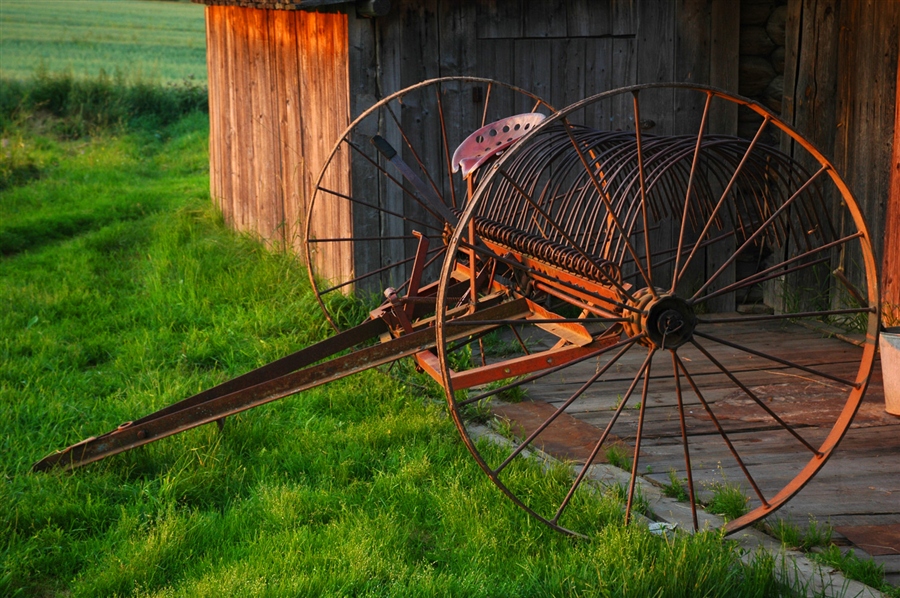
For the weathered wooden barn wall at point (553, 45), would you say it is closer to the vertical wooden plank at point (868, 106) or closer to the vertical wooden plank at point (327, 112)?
the vertical wooden plank at point (327, 112)

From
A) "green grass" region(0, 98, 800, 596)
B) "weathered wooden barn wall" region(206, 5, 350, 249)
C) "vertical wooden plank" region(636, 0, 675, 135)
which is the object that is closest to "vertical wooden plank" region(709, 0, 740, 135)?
"vertical wooden plank" region(636, 0, 675, 135)

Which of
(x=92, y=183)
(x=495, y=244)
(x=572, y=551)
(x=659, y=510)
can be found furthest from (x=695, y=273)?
(x=92, y=183)

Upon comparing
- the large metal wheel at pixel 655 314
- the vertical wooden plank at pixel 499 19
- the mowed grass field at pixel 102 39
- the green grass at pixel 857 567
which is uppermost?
the mowed grass field at pixel 102 39

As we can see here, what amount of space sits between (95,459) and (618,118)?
437 centimetres

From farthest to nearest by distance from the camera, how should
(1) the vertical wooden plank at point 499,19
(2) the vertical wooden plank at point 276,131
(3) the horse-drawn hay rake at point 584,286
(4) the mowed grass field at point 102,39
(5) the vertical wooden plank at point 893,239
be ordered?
(4) the mowed grass field at point 102,39, (2) the vertical wooden plank at point 276,131, (1) the vertical wooden plank at point 499,19, (5) the vertical wooden plank at point 893,239, (3) the horse-drawn hay rake at point 584,286

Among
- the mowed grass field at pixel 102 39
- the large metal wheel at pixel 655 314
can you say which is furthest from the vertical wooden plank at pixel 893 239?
the mowed grass field at pixel 102 39

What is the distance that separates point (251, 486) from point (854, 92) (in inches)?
186

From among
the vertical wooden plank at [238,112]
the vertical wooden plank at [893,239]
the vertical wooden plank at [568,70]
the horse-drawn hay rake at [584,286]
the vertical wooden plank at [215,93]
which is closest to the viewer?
the horse-drawn hay rake at [584,286]

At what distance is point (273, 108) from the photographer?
7754mm

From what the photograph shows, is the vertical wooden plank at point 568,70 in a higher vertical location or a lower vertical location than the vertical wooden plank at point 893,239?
higher

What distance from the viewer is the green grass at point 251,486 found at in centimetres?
329

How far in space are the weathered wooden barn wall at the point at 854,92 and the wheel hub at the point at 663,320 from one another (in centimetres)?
306

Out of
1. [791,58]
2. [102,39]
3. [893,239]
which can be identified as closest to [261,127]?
[791,58]

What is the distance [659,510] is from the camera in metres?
3.88
